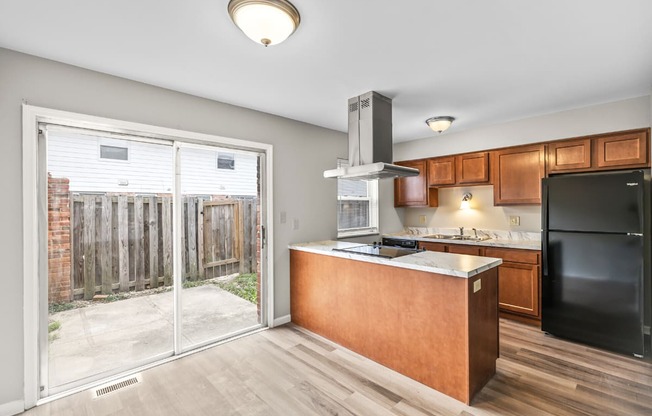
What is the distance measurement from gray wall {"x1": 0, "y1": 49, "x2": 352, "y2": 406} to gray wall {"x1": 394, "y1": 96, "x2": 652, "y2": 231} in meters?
1.75

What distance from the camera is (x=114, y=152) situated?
2.58 meters

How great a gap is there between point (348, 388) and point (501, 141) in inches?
139

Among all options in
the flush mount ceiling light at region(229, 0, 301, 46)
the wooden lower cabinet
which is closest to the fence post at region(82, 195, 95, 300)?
the flush mount ceiling light at region(229, 0, 301, 46)

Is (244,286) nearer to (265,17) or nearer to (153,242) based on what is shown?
(153,242)

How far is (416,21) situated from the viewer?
1.80 metres

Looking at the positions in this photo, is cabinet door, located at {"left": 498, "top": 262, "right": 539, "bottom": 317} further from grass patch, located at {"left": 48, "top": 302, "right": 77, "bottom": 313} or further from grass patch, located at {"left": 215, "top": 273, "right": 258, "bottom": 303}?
grass patch, located at {"left": 48, "top": 302, "right": 77, "bottom": 313}

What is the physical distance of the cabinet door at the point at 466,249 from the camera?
12.5ft

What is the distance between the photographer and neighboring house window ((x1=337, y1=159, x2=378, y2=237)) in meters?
4.50

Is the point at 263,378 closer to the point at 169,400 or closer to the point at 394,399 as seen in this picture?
the point at 169,400

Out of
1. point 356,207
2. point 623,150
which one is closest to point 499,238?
point 623,150

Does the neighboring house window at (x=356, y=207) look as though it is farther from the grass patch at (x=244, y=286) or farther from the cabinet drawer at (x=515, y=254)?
the cabinet drawer at (x=515, y=254)

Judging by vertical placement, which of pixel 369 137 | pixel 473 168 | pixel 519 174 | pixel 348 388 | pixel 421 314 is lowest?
pixel 348 388

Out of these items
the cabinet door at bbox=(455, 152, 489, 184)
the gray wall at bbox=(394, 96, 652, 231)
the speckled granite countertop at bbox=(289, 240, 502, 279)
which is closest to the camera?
the speckled granite countertop at bbox=(289, 240, 502, 279)

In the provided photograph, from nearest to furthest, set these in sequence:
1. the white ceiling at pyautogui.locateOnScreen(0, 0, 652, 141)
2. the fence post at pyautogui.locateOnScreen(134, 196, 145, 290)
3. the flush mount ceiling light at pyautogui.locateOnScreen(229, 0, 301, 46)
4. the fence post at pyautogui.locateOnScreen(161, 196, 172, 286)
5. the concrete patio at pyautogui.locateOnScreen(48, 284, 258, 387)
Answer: the flush mount ceiling light at pyautogui.locateOnScreen(229, 0, 301, 46)
the white ceiling at pyautogui.locateOnScreen(0, 0, 652, 141)
the concrete patio at pyautogui.locateOnScreen(48, 284, 258, 387)
the fence post at pyautogui.locateOnScreen(134, 196, 145, 290)
the fence post at pyautogui.locateOnScreen(161, 196, 172, 286)
